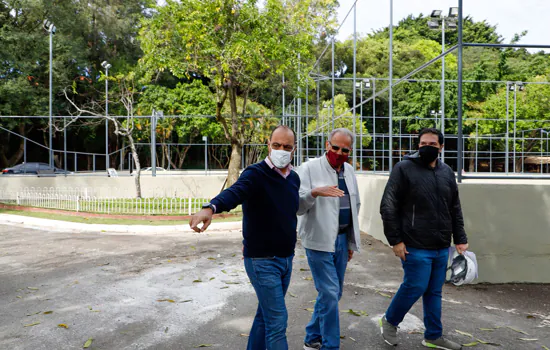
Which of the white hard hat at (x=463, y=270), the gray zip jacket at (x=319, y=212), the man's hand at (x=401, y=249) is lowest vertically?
the white hard hat at (x=463, y=270)

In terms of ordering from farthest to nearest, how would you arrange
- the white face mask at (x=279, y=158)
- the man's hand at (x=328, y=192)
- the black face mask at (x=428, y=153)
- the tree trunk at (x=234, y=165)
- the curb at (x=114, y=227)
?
1. the tree trunk at (x=234, y=165)
2. the curb at (x=114, y=227)
3. the black face mask at (x=428, y=153)
4. the man's hand at (x=328, y=192)
5. the white face mask at (x=279, y=158)

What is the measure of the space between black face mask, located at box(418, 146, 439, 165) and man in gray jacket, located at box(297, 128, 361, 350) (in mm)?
605

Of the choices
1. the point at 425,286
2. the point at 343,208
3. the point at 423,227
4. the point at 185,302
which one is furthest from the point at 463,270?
the point at 185,302

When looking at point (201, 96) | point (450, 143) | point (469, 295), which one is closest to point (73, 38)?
point (201, 96)

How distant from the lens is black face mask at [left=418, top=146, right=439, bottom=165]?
3787 millimetres

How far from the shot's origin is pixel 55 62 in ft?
97.7

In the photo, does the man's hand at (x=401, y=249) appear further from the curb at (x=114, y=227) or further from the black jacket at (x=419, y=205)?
the curb at (x=114, y=227)

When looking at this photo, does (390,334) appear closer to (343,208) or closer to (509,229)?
(343,208)

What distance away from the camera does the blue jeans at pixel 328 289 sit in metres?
3.40

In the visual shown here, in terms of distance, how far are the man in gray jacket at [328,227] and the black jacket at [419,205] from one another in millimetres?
308

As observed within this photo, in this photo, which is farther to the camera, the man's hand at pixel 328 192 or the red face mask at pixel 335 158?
the red face mask at pixel 335 158

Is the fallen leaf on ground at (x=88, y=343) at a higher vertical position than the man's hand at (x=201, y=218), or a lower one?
lower

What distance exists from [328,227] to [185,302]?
240 cm

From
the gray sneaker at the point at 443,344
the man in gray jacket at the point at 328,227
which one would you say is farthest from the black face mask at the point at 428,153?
the gray sneaker at the point at 443,344
